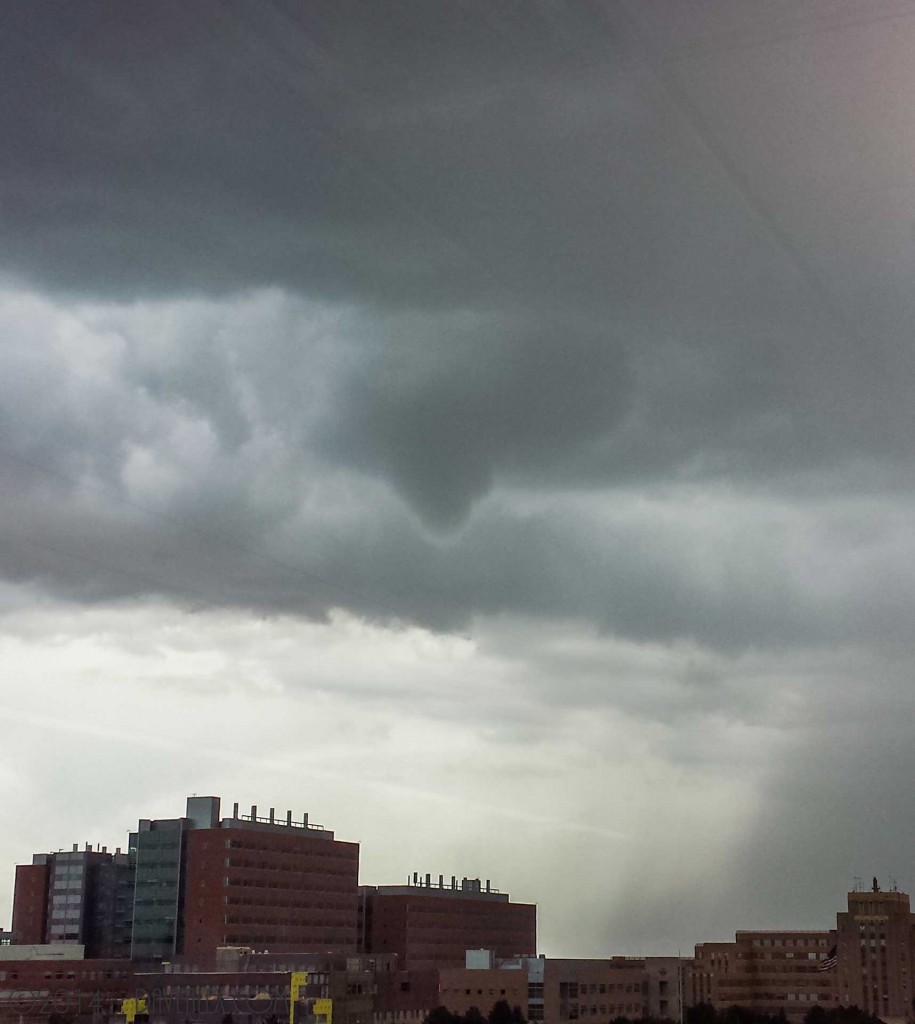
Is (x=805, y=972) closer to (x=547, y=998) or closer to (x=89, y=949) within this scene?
→ (x=547, y=998)

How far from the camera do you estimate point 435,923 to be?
123 m

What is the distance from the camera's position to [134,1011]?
277 feet

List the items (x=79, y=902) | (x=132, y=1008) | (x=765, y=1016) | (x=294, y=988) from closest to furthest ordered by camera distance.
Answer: (x=294, y=988)
(x=132, y=1008)
(x=79, y=902)
(x=765, y=1016)

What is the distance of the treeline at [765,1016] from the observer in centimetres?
10394

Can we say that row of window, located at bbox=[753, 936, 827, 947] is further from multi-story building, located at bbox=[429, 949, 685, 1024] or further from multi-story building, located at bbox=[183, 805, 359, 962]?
multi-story building, located at bbox=[183, 805, 359, 962]

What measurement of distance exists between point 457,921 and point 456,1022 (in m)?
37.0

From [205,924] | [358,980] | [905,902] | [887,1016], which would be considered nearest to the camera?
[358,980]

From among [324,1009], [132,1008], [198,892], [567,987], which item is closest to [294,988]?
[324,1009]

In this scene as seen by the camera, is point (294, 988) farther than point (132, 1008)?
No

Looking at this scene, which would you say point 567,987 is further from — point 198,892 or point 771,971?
point 771,971

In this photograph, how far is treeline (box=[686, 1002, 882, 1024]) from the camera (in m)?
104

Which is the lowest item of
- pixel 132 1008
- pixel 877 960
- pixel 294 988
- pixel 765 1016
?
pixel 765 1016

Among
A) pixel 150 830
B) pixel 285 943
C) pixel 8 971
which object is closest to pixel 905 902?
pixel 285 943

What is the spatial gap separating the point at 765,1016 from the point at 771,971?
1609cm
